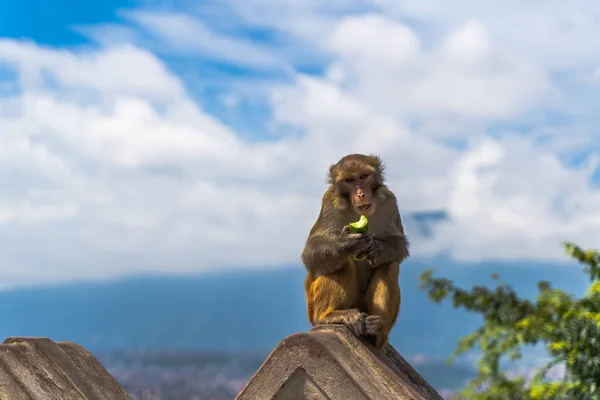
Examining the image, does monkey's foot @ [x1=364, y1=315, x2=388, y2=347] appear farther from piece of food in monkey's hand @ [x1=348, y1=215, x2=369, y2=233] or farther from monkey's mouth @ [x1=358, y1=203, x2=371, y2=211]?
monkey's mouth @ [x1=358, y1=203, x2=371, y2=211]

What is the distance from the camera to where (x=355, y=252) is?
5785mm

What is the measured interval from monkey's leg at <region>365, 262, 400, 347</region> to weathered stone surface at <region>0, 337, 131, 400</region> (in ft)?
5.93

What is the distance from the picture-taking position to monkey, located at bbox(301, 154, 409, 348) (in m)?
5.66

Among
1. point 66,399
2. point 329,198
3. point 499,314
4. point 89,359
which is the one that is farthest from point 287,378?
point 499,314

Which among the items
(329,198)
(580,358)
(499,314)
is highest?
(499,314)

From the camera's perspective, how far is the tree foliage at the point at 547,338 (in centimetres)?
1042

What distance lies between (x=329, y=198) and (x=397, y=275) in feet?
2.75

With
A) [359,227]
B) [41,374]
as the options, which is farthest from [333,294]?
[41,374]

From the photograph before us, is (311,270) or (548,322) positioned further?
(548,322)

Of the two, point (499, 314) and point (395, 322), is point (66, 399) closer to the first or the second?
point (395, 322)

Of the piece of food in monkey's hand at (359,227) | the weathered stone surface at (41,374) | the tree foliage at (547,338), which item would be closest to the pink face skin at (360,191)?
the piece of food in monkey's hand at (359,227)

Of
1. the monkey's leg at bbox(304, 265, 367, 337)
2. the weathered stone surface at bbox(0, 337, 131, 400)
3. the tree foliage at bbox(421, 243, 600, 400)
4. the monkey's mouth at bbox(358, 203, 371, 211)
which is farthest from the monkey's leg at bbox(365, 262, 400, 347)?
the tree foliage at bbox(421, 243, 600, 400)

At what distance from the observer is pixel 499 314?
12094 mm

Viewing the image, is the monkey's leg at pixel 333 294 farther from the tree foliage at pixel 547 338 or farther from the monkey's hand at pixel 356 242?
the tree foliage at pixel 547 338
